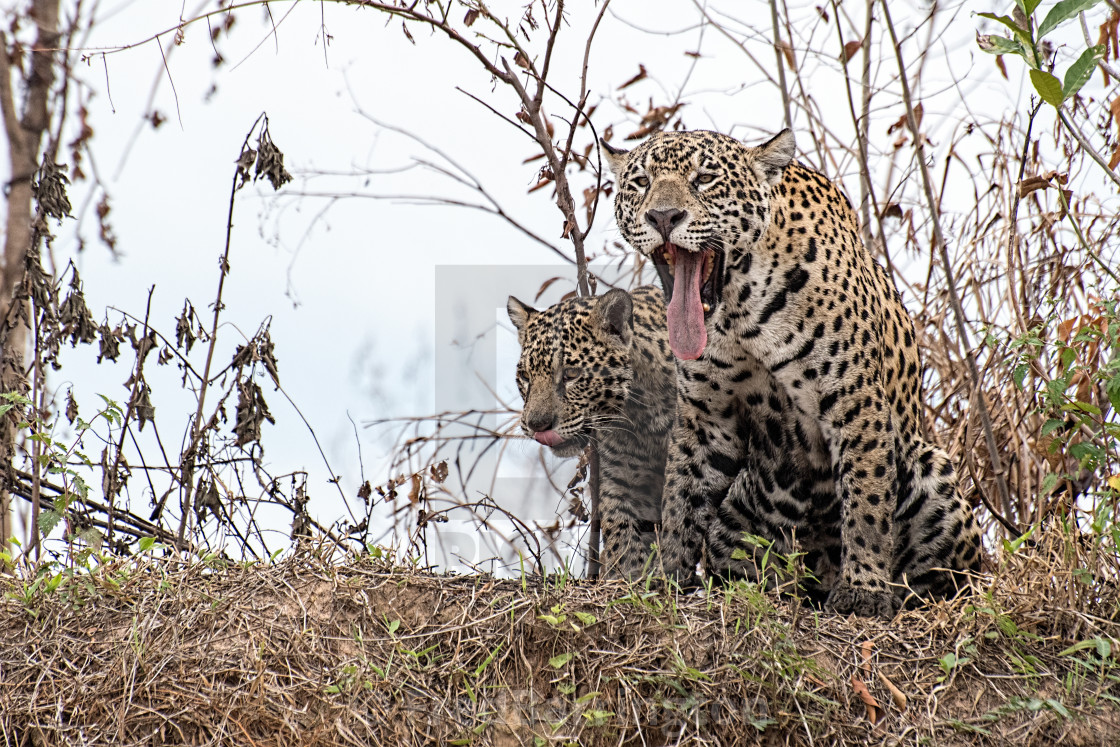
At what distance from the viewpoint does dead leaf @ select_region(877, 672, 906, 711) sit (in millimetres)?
Result: 4438

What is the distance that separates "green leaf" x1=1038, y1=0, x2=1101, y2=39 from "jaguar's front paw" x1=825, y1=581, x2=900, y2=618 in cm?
247

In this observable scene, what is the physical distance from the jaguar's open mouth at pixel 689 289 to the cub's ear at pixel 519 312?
1.32 meters

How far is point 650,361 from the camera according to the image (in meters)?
6.40

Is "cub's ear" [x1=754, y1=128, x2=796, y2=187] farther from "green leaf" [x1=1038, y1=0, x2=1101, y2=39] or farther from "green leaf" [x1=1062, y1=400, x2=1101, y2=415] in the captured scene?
"green leaf" [x1=1062, y1=400, x2=1101, y2=415]

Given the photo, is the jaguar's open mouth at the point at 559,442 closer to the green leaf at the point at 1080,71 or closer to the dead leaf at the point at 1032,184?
the dead leaf at the point at 1032,184

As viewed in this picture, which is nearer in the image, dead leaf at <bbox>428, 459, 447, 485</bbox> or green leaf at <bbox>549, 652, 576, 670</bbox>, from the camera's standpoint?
green leaf at <bbox>549, 652, 576, 670</bbox>

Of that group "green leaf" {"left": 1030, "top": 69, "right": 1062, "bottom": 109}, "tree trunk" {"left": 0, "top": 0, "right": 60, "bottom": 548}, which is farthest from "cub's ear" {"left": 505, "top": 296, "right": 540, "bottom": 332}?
"tree trunk" {"left": 0, "top": 0, "right": 60, "bottom": 548}

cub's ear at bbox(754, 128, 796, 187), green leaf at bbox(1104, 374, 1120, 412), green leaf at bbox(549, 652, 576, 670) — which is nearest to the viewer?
green leaf at bbox(549, 652, 576, 670)

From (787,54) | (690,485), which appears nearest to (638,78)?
(787,54)

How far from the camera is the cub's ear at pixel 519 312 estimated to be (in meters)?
6.67

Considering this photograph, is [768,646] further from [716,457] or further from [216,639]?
[216,639]

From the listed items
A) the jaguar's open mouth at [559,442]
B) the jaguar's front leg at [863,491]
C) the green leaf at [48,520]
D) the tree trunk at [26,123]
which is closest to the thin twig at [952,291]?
the jaguar's front leg at [863,491]

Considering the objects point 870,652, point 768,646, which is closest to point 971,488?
point 870,652

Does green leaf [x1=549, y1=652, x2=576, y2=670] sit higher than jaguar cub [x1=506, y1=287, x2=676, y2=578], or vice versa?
jaguar cub [x1=506, y1=287, x2=676, y2=578]
